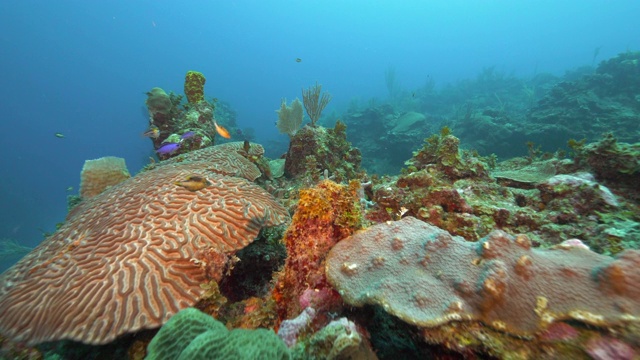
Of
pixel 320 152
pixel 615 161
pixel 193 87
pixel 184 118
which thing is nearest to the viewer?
pixel 615 161

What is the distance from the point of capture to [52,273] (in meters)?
2.68

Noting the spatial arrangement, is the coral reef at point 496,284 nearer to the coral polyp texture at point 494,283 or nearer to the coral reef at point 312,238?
the coral polyp texture at point 494,283

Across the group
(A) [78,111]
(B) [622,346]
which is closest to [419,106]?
(B) [622,346]

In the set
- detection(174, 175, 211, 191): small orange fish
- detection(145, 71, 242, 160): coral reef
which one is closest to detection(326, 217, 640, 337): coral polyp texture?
detection(174, 175, 211, 191): small orange fish

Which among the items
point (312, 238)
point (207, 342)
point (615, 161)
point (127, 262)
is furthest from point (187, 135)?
point (615, 161)

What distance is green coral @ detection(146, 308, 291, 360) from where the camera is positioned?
4.76 feet

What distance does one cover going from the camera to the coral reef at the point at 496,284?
56.1 inches

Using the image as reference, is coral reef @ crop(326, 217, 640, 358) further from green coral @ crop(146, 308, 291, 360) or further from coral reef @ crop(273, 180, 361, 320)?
green coral @ crop(146, 308, 291, 360)

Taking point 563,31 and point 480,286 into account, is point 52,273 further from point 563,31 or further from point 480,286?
point 563,31

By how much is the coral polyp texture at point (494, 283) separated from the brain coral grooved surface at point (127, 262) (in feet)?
4.69

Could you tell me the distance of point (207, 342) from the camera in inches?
Answer: 58.4

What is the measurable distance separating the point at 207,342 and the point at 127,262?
172 cm

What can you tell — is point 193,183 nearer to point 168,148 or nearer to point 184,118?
point 168,148

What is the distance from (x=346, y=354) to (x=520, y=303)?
3.60ft
